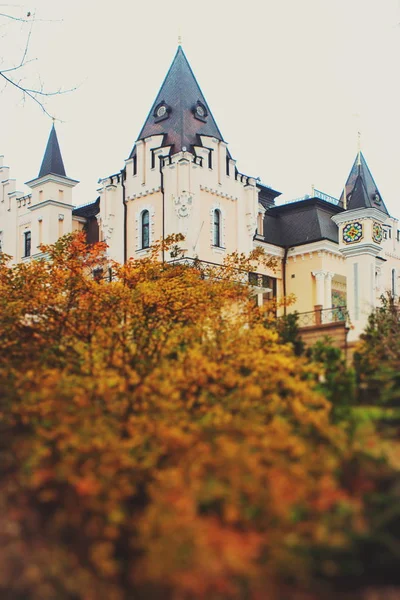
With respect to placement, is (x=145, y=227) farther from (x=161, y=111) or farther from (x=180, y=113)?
(x=161, y=111)

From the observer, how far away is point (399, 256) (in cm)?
3872

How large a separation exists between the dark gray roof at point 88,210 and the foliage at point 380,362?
1858 centimetres

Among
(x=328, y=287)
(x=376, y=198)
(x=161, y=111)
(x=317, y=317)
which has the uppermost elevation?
(x=161, y=111)

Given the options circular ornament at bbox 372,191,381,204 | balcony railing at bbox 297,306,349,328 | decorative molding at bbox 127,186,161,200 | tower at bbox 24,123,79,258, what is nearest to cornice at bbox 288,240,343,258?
circular ornament at bbox 372,191,381,204

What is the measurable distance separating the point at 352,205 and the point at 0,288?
32.5 ft

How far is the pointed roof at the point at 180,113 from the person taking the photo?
91.2ft

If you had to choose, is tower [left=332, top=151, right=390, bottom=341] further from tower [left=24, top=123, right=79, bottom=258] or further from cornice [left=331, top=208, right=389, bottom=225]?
tower [left=24, top=123, right=79, bottom=258]

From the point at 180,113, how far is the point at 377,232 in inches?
456

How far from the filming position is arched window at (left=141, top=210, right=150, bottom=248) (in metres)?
27.8

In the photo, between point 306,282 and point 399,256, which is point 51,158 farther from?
point 399,256

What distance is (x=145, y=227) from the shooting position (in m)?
28.0

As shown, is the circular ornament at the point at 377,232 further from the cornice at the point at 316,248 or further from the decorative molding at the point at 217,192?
the cornice at the point at 316,248

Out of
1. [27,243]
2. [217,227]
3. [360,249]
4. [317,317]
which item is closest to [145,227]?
[217,227]

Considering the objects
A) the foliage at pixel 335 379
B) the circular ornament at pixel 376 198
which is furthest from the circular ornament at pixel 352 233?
the circular ornament at pixel 376 198
